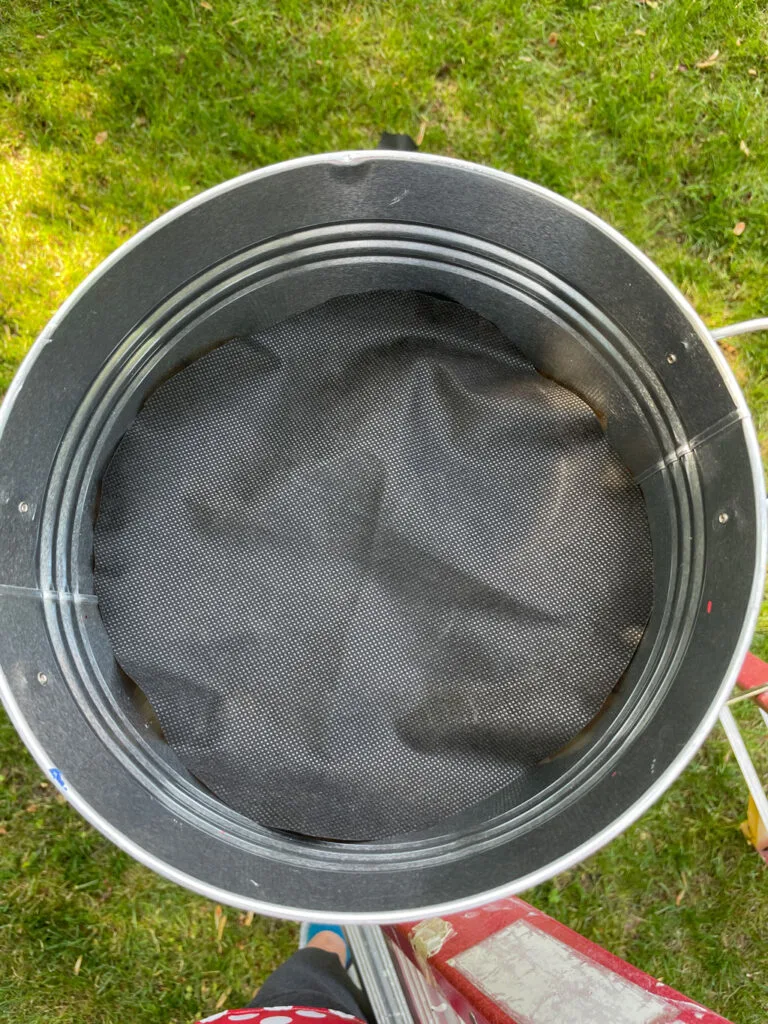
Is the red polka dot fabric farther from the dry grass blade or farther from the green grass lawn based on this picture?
the dry grass blade

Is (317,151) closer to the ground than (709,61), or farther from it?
closer to the ground

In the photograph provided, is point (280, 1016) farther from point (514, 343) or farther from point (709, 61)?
point (709, 61)

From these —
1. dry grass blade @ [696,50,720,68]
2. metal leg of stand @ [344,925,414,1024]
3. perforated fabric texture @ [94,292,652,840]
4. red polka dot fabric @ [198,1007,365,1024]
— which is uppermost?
dry grass blade @ [696,50,720,68]

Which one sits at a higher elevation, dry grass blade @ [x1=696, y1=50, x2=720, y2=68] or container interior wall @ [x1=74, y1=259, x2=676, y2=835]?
dry grass blade @ [x1=696, y1=50, x2=720, y2=68]

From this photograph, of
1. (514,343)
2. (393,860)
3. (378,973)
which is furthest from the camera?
(378,973)

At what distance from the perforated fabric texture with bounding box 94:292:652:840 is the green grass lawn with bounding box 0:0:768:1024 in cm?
53

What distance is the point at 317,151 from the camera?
4.72 ft

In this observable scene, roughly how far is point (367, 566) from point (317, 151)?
810 millimetres

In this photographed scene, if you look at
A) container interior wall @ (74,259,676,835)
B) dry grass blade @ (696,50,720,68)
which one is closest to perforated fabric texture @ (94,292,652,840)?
container interior wall @ (74,259,676,835)

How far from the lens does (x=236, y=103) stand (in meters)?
1.44

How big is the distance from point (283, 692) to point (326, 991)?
57 centimetres

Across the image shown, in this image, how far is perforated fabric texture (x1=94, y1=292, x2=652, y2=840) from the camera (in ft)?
3.46

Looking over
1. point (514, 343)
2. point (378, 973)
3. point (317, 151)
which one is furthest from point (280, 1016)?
point (317, 151)

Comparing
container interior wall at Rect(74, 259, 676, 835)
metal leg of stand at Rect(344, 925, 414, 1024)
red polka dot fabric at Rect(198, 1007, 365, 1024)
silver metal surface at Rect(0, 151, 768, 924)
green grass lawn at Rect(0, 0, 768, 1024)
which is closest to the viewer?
silver metal surface at Rect(0, 151, 768, 924)
